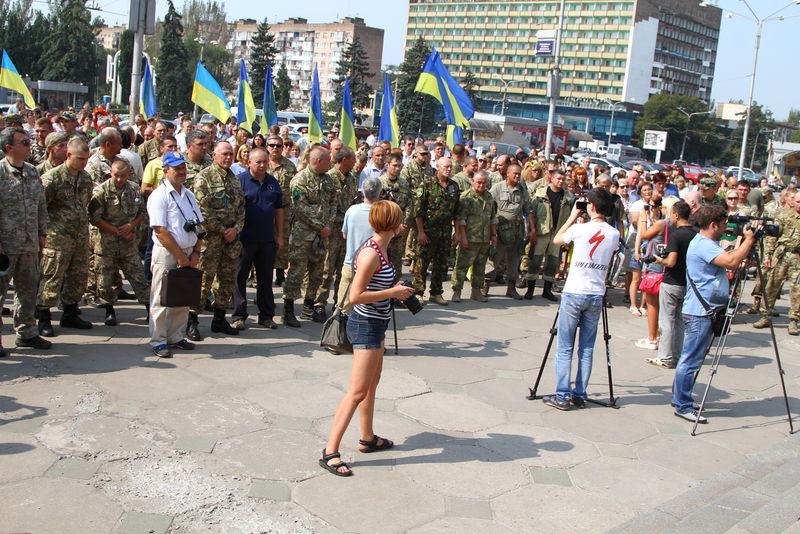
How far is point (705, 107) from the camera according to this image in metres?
100

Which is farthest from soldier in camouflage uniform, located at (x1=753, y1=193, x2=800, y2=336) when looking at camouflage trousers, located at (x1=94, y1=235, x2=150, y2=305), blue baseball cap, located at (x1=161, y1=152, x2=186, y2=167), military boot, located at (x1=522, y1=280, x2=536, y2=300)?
camouflage trousers, located at (x1=94, y1=235, x2=150, y2=305)

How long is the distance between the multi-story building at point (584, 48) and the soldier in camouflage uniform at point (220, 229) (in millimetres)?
102729

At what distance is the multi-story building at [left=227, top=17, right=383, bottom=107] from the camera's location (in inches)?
5354

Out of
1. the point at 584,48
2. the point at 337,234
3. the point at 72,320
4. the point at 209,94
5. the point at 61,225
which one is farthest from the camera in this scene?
the point at 584,48

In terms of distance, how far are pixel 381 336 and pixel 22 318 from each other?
12.1 feet

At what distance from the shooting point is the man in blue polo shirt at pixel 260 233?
7645 mm

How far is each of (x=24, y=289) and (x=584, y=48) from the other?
131 meters

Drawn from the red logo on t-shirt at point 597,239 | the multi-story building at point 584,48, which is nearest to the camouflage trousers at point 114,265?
the red logo on t-shirt at point 597,239

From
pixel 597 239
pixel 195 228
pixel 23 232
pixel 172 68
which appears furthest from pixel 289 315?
pixel 172 68

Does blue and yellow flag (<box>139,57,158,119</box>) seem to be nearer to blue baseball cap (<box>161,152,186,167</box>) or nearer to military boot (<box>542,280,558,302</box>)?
military boot (<box>542,280,558,302</box>)

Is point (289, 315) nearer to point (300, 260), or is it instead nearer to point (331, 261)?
point (300, 260)

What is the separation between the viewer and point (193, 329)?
7.42m

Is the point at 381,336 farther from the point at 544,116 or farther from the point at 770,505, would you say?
the point at 544,116

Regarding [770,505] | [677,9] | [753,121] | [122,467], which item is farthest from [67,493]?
[677,9]
